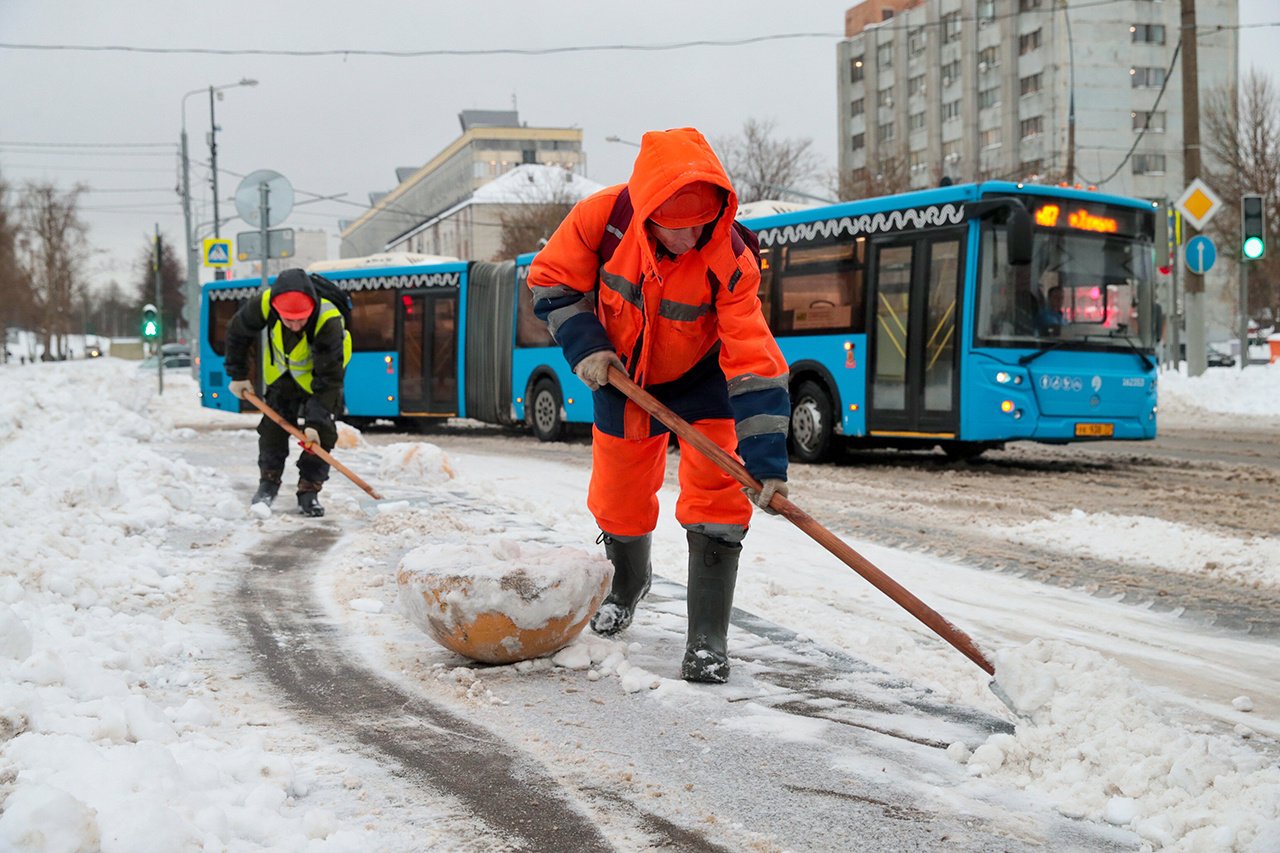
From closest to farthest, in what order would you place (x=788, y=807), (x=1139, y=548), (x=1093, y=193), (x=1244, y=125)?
1. (x=788, y=807)
2. (x=1139, y=548)
3. (x=1093, y=193)
4. (x=1244, y=125)

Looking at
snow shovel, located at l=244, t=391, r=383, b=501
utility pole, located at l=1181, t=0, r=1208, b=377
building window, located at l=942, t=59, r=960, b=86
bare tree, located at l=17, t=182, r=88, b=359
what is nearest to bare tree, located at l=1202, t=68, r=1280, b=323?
utility pole, located at l=1181, t=0, r=1208, b=377

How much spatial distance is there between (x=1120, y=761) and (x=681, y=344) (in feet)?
6.16

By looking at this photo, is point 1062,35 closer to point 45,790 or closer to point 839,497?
point 839,497

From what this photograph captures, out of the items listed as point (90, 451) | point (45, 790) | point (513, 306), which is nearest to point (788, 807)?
point (45, 790)

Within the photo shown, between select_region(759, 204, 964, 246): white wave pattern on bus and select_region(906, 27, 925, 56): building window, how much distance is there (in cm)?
6218

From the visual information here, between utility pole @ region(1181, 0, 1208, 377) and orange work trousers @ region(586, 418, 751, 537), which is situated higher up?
utility pole @ region(1181, 0, 1208, 377)

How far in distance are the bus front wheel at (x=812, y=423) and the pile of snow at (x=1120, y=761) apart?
9.73m

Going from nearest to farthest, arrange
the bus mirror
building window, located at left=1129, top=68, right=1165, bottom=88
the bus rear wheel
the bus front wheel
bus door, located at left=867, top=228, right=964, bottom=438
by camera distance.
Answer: the bus mirror < bus door, located at left=867, top=228, right=964, bottom=438 < the bus front wheel < the bus rear wheel < building window, located at left=1129, top=68, right=1165, bottom=88

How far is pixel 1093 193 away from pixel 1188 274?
35.5 feet

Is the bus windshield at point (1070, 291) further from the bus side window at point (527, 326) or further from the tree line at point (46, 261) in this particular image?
the tree line at point (46, 261)

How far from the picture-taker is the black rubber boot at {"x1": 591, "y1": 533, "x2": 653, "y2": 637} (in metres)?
4.62

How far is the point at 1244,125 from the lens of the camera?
34625 mm

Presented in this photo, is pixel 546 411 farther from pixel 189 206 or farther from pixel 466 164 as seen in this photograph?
pixel 466 164

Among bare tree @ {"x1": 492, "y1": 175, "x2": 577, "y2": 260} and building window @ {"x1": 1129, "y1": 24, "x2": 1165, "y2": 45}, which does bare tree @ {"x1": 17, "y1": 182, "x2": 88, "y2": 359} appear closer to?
bare tree @ {"x1": 492, "y1": 175, "x2": 577, "y2": 260}
